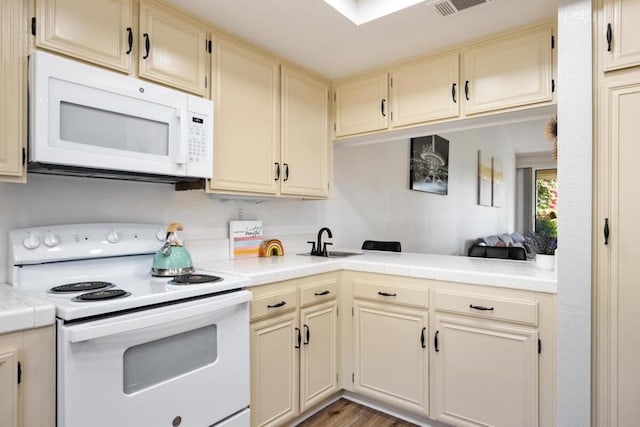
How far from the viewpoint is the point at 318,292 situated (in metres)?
2.18

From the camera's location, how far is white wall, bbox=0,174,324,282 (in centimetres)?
157

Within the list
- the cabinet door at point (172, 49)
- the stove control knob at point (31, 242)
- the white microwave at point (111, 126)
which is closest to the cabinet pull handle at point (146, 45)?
the cabinet door at point (172, 49)

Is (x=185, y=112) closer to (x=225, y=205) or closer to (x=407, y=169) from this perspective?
(x=225, y=205)

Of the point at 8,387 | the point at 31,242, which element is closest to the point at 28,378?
the point at 8,387

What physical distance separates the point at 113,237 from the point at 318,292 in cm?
110

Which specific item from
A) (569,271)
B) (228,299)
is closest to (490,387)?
(569,271)

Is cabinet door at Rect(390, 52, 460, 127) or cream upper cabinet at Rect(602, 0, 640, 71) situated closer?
cream upper cabinet at Rect(602, 0, 640, 71)

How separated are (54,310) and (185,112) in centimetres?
102

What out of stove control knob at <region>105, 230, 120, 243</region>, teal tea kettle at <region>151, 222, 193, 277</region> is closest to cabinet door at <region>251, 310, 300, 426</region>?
teal tea kettle at <region>151, 222, 193, 277</region>

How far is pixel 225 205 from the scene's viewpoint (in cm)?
239

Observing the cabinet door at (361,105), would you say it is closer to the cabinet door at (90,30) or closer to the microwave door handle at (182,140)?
the microwave door handle at (182,140)

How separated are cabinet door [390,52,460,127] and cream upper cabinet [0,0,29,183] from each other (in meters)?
1.92

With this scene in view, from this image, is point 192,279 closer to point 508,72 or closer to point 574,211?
point 574,211

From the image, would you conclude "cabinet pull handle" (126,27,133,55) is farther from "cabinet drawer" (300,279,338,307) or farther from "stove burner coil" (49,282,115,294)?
"cabinet drawer" (300,279,338,307)
